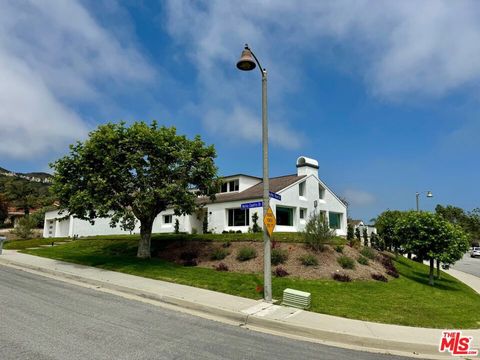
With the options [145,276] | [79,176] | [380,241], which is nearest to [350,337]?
[145,276]

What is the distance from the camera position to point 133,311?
8.91 m

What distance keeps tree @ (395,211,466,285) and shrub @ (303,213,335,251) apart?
3.84 meters

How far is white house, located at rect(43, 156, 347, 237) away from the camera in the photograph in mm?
29297

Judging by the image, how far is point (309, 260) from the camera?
1688cm

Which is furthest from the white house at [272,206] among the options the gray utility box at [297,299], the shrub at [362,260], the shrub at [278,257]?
the gray utility box at [297,299]

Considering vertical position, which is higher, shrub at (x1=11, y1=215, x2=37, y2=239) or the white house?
the white house

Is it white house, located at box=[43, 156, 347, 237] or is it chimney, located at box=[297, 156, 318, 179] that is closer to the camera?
white house, located at box=[43, 156, 347, 237]

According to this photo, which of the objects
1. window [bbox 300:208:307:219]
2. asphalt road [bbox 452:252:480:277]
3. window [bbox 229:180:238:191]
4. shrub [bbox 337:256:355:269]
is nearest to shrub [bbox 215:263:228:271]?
shrub [bbox 337:256:355:269]

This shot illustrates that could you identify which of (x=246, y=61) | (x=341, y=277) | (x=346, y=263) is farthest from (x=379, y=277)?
(x=246, y=61)

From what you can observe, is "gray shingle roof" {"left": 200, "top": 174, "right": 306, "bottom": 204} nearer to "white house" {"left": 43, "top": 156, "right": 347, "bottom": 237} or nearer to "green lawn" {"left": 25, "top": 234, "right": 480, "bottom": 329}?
"white house" {"left": 43, "top": 156, "right": 347, "bottom": 237}

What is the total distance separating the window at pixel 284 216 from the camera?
100 feet

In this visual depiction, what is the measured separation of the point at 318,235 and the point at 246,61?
36.1 ft

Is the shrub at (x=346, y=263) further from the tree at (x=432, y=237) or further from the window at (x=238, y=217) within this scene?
the window at (x=238, y=217)

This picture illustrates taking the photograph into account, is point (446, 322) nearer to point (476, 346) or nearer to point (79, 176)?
point (476, 346)
